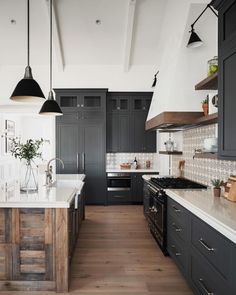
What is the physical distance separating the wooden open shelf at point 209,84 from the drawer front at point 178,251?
1.79 m

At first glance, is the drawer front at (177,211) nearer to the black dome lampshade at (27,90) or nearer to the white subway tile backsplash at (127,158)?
the black dome lampshade at (27,90)

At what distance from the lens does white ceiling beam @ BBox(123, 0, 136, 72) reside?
473 centimetres

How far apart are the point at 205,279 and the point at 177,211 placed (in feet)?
2.84

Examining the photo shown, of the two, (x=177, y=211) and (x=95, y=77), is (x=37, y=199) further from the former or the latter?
(x=95, y=77)

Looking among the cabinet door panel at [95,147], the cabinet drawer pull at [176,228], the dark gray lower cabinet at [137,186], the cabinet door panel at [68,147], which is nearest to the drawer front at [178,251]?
the cabinet drawer pull at [176,228]

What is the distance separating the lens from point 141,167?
676 centimetres

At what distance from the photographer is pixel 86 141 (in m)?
6.18

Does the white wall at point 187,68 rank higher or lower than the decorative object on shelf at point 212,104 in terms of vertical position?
higher

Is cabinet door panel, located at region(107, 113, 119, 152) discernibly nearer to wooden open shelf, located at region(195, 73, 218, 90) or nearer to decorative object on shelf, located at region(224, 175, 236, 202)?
wooden open shelf, located at region(195, 73, 218, 90)

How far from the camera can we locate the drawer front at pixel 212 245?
66.4 inches

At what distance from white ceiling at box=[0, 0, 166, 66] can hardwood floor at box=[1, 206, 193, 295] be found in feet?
12.8

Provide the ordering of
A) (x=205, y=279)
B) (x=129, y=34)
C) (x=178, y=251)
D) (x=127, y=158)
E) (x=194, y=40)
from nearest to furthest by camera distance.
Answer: (x=205, y=279), (x=178, y=251), (x=194, y=40), (x=129, y=34), (x=127, y=158)

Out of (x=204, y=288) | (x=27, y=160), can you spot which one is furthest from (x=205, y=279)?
(x=27, y=160)

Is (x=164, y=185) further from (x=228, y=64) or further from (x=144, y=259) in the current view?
(x=228, y=64)
